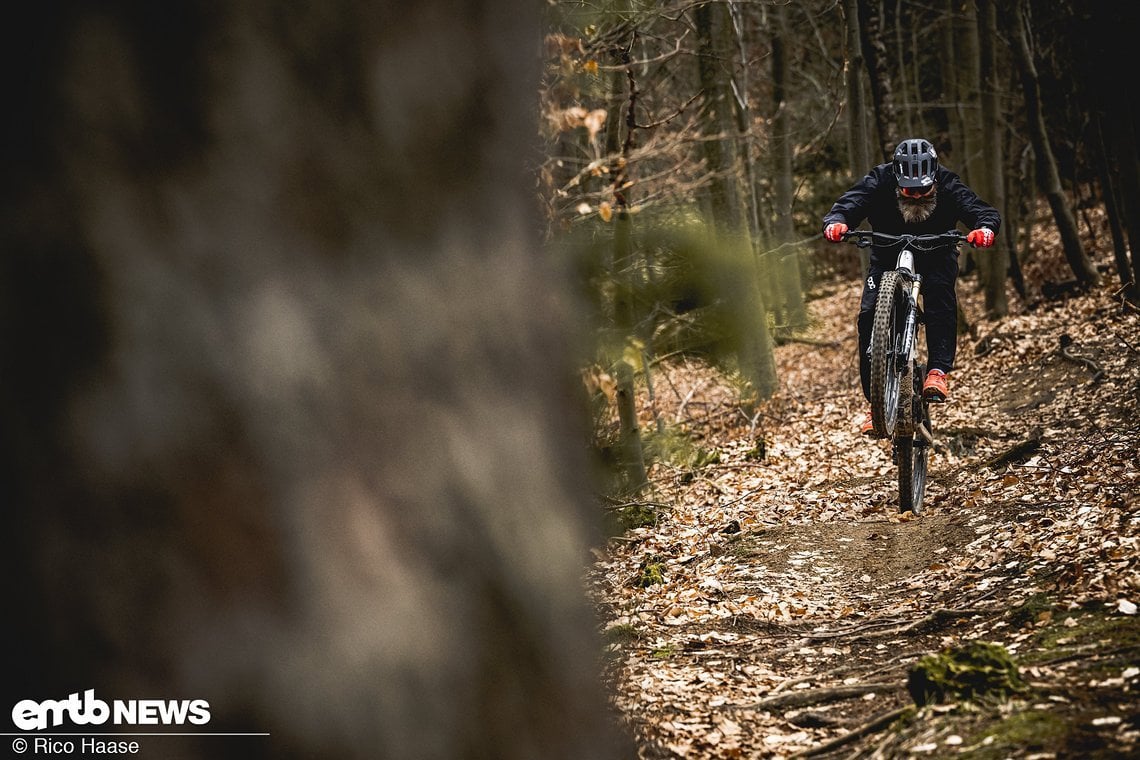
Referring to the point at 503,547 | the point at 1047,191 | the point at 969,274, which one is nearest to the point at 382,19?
the point at 503,547

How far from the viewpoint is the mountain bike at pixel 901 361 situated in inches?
255

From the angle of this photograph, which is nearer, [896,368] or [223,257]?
[223,257]

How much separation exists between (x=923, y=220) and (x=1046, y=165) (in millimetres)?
7925

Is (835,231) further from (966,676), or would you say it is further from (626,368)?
(966,676)

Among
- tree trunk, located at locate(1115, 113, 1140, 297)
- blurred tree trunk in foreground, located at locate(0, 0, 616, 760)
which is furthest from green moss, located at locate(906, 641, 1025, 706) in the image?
tree trunk, located at locate(1115, 113, 1140, 297)

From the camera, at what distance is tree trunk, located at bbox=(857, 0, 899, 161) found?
11.9m

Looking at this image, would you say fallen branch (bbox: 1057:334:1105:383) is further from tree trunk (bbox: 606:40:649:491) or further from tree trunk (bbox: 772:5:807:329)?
tree trunk (bbox: 772:5:807:329)

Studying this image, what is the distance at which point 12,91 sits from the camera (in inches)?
58.4

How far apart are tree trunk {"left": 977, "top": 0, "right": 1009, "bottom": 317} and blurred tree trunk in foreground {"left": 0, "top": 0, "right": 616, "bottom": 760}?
1374 centimetres

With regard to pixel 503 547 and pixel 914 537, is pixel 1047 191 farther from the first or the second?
pixel 503 547

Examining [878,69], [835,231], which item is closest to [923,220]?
[835,231]

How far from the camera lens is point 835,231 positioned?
263 inches

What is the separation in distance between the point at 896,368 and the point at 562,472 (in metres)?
5.19

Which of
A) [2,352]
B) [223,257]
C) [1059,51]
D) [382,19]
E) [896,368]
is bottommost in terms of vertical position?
[2,352]
